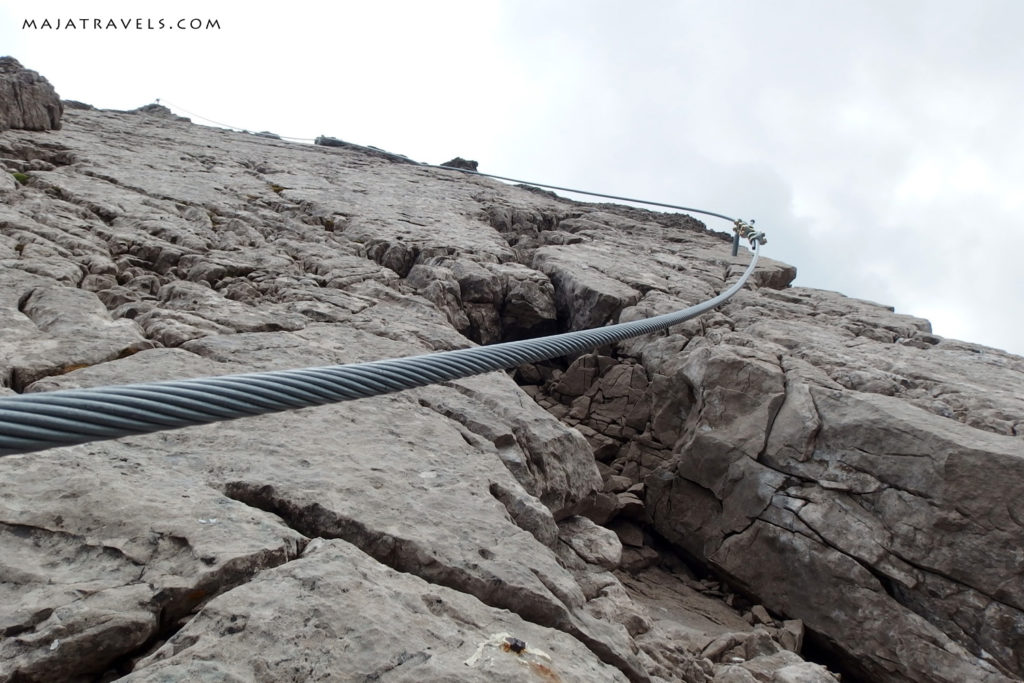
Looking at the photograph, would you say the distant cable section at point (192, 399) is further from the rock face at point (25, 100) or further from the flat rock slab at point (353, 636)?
the rock face at point (25, 100)

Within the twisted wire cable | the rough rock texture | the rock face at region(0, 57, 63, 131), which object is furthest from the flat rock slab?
the rock face at region(0, 57, 63, 131)

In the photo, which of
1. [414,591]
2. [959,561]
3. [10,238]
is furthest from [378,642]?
[10,238]

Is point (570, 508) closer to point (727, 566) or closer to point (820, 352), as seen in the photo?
point (727, 566)

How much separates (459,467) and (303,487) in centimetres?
88

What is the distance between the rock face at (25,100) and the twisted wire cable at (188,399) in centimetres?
857

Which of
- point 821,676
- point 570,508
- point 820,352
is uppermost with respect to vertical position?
point 820,352

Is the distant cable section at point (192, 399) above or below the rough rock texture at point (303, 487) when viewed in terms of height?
above

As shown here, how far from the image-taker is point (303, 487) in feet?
9.04

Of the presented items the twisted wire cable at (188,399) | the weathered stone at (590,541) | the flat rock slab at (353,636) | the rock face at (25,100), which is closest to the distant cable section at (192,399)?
the twisted wire cable at (188,399)

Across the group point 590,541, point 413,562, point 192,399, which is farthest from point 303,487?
point 590,541

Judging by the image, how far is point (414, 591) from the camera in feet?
7.72

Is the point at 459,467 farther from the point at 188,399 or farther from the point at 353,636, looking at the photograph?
the point at 188,399

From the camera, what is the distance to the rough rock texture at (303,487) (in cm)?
199

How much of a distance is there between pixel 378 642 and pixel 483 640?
0.39 meters
